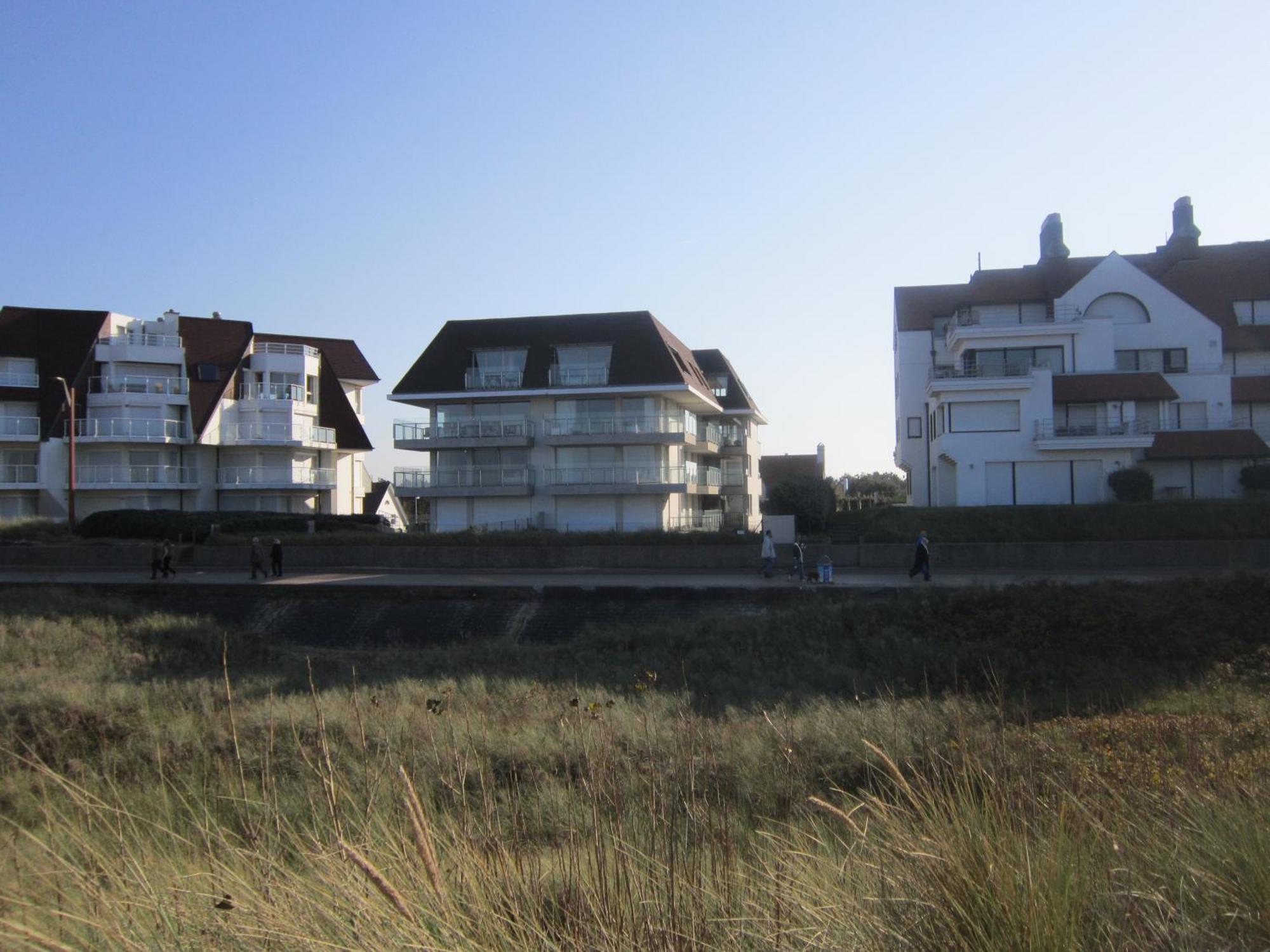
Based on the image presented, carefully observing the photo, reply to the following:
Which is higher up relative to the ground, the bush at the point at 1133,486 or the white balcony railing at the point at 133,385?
the white balcony railing at the point at 133,385

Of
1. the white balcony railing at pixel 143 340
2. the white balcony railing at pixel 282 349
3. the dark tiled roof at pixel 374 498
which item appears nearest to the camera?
the white balcony railing at pixel 143 340

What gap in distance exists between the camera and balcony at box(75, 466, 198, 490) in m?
49.3

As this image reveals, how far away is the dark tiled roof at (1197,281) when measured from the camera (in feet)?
146

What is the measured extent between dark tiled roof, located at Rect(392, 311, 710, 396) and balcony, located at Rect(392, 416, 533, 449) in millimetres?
1521

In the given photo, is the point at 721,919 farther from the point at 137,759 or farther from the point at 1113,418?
the point at 1113,418

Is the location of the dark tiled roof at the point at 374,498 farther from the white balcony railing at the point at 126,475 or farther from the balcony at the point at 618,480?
the balcony at the point at 618,480

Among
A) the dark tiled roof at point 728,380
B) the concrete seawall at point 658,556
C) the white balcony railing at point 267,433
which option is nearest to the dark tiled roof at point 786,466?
the dark tiled roof at point 728,380

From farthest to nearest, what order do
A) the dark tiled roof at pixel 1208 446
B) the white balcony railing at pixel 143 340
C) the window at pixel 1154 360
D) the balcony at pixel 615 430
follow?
the white balcony railing at pixel 143 340, the window at pixel 1154 360, the balcony at pixel 615 430, the dark tiled roof at pixel 1208 446

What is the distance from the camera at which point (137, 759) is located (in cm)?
974

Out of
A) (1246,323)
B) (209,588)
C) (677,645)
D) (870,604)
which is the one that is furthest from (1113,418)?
(209,588)

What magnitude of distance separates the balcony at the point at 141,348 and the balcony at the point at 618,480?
79.6 feet

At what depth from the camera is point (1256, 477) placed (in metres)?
38.5

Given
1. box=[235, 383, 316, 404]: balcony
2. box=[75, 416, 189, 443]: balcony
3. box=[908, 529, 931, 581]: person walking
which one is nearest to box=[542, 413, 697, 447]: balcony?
box=[908, 529, 931, 581]: person walking

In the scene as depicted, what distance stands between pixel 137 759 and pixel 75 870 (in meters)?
6.64
